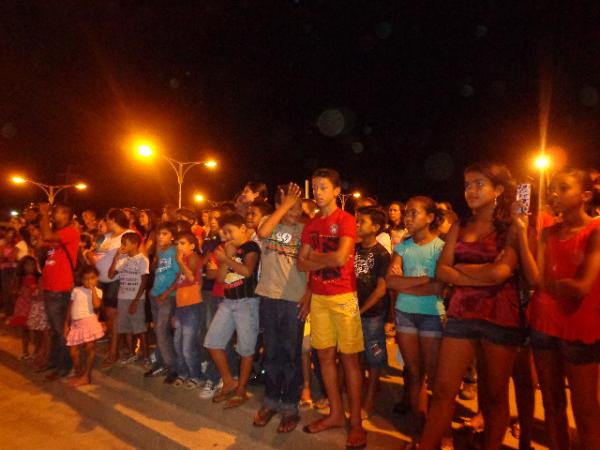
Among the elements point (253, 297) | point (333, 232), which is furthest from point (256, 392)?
point (333, 232)

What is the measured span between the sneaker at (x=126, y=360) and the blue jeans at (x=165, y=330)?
85 centimetres

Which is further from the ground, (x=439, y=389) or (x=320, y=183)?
(x=320, y=183)

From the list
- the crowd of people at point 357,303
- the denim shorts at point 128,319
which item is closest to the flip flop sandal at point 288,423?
the crowd of people at point 357,303

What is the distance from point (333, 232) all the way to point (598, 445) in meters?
2.31

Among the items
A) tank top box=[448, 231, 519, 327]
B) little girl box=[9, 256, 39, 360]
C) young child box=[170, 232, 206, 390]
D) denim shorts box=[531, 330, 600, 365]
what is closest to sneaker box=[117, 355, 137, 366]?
young child box=[170, 232, 206, 390]

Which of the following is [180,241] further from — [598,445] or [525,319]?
[598,445]

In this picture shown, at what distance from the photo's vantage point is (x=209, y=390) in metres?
4.88

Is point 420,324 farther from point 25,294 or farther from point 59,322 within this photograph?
point 25,294

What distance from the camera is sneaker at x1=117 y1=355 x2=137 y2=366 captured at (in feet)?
19.8

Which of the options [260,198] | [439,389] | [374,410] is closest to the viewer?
[439,389]

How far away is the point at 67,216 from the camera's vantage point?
20.1 feet

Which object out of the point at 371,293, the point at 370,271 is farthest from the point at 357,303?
the point at 370,271

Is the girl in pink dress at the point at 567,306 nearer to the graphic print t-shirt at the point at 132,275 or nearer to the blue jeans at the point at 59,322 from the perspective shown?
the graphic print t-shirt at the point at 132,275

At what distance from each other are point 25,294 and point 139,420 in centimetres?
413
